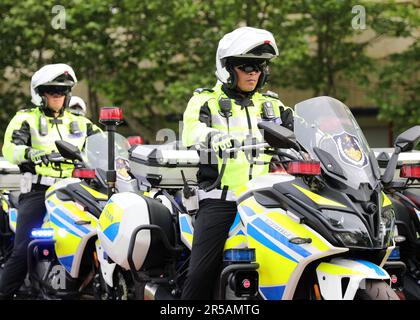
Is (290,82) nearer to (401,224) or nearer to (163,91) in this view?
(163,91)

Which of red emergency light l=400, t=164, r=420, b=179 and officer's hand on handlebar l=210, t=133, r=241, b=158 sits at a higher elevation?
officer's hand on handlebar l=210, t=133, r=241, b=158

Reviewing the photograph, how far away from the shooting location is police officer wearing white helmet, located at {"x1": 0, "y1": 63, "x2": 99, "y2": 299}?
30.0 ft

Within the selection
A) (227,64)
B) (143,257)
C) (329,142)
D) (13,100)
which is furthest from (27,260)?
(13,100)

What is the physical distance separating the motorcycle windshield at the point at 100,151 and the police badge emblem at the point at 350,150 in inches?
128

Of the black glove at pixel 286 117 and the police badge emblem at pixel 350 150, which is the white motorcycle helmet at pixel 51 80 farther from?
the police badge emblem at pixel 350 150

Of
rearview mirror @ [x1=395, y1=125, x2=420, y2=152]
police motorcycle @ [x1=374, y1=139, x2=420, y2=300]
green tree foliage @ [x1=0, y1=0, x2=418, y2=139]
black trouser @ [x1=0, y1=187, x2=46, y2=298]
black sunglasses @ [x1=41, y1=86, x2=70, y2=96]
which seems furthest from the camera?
green tree foliage @ [x1=0, y1=0, x2=418, y2=139]

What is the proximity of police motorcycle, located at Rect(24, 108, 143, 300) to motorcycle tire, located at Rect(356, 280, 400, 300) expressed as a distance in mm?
3009

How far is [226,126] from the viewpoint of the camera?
6.67m

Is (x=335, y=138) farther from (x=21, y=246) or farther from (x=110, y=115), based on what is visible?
(x=21, y=246)

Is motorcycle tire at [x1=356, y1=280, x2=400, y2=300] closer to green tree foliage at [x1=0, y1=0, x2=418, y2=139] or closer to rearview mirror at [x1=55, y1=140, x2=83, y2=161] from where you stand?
rearview mirror at [x1=55, y1=140, x2=83, y2=161]

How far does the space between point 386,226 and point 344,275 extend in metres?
0.41

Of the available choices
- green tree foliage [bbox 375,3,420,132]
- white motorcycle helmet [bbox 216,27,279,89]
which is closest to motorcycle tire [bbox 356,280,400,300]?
white motorcycle helmet [bbox 216,27,279,89]
